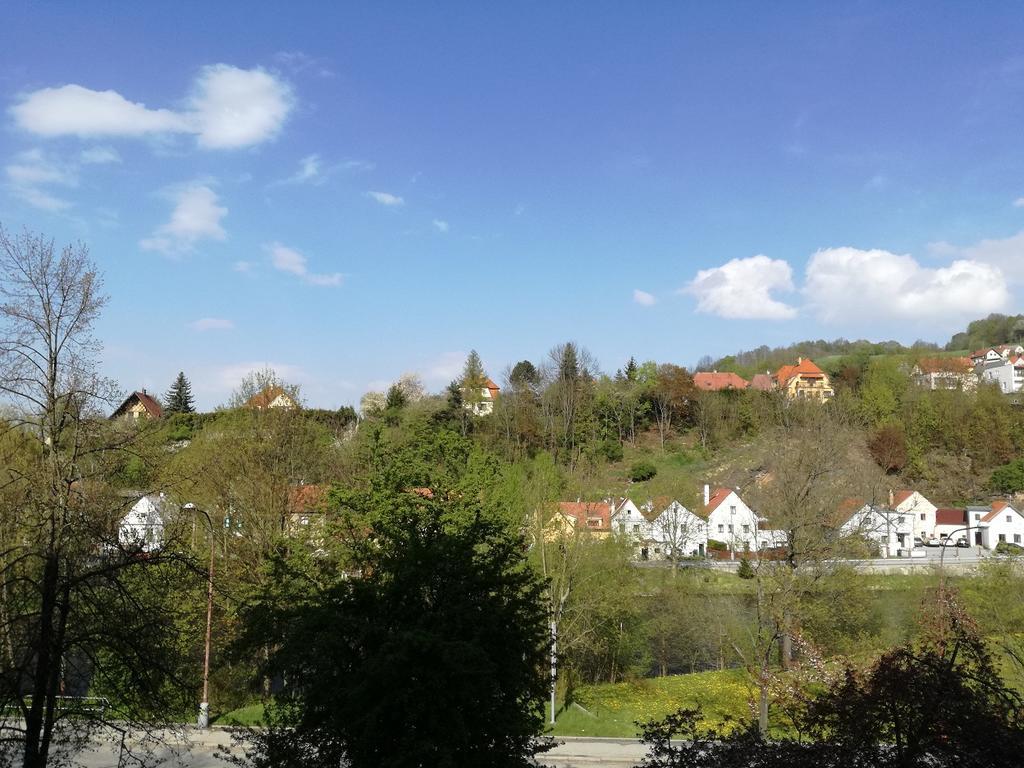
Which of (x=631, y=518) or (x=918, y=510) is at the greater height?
(x=918, y=510)

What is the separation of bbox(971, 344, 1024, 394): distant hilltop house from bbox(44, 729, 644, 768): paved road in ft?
295

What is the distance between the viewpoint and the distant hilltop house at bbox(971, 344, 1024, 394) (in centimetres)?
9088

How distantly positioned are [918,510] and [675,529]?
24.9 metres

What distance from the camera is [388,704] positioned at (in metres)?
7.73

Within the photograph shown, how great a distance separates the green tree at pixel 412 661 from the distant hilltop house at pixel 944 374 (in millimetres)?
66024

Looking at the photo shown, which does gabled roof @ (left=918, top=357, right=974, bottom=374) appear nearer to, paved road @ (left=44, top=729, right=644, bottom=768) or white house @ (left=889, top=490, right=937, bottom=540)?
white house @ (left=889, top=490, right=937, bottom=540)

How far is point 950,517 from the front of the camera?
53469 millimetres

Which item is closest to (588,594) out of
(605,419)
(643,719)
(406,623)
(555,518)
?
(555,518)

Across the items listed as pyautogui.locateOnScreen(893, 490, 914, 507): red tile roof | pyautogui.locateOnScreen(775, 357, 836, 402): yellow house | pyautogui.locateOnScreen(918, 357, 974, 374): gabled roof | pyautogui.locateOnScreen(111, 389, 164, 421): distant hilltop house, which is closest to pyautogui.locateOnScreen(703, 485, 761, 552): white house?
pyautogui.locateOnScreen(893, 490, 914, 507): red tile roof

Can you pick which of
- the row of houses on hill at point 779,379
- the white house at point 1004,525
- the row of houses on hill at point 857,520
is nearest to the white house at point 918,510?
the row of houses on hill at point 857,520

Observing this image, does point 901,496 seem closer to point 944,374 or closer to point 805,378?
point 944,374

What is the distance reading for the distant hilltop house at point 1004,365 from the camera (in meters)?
90.9

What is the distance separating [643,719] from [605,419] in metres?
46.2

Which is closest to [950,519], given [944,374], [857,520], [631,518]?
[857,520]
